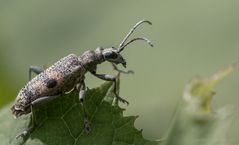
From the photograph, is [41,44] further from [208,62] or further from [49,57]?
[208,62]

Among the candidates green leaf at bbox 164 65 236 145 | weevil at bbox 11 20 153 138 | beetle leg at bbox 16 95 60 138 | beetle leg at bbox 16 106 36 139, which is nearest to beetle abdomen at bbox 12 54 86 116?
weevil at bbox 11 20 153 138

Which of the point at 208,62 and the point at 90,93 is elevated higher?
the point at 208,62

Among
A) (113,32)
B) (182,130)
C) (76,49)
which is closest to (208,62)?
(113,32)

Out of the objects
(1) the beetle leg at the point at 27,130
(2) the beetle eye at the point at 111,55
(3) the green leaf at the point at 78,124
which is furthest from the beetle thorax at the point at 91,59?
(1) the beetle leg at the point at 27,130

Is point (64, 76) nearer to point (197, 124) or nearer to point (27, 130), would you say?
point (27, 130)

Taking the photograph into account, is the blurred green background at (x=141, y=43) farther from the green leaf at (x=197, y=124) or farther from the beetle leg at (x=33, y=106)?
the green leaf at (x=197, y=124)

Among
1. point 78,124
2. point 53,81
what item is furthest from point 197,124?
point 53,81

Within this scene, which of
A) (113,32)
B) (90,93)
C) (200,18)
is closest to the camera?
(90,93)
